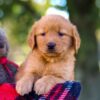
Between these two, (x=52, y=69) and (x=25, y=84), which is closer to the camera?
(x=25, y=84)

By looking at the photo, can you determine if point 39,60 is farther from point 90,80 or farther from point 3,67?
point 90,80

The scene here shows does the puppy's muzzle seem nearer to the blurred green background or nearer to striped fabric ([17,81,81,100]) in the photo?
striped fabric ([17,81,81,100])

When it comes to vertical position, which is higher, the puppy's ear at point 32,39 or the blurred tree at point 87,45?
the puppy's ear at point 32,39

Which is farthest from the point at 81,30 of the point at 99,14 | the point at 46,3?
the point at 46,3

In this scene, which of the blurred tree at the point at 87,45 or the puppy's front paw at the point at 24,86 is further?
the blurred tree at the point at 87,45

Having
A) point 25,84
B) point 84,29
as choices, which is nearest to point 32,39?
point 25,84

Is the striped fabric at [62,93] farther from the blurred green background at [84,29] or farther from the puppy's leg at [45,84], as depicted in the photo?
the blurred green background at [84,29]

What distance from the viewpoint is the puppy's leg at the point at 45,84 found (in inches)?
126

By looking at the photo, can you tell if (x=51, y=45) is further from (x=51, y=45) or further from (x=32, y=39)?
(x=32, y=39)

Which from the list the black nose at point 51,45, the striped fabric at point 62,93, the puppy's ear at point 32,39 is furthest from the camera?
the puppy's ear at point 32,39

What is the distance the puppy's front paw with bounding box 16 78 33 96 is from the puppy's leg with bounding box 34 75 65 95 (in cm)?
4

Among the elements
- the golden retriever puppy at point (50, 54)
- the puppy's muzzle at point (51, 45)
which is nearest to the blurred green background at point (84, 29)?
the golden retriever puppy at point (50, 54)

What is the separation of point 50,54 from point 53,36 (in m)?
0.13

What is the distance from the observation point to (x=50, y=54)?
3418 millimetres
